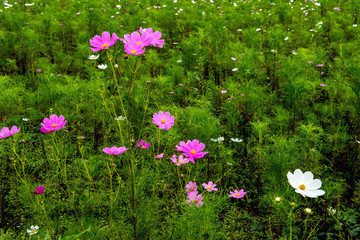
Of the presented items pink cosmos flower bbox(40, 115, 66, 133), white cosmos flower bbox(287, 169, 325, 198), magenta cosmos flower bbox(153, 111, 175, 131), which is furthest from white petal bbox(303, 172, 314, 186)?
pink cosmos flower bbox(40, 115, 66, 133)

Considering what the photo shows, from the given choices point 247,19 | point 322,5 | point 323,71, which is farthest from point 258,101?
point 322,5

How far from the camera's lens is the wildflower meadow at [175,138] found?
162cm

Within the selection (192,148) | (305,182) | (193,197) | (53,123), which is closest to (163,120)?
(192,148)

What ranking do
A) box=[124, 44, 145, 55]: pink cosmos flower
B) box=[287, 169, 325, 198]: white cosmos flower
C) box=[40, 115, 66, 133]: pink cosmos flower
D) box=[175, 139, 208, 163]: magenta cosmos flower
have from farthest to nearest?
1. box=[175, 139, 208, 163]: magenta cosmos flower
2. box=[40, 115, 66, 133]: pink cosmos flower
3. box=[124, 44, 145, 55]: pink cosmos flower
4. box=[287, 169, 325, 198]: white cosmos flower

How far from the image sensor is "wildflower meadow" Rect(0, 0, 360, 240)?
1617mm

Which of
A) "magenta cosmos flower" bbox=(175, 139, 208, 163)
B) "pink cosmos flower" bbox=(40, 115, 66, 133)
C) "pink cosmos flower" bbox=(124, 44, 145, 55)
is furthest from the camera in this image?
"magenta cosmos flower" bbox=(175, 139, 208, 163)

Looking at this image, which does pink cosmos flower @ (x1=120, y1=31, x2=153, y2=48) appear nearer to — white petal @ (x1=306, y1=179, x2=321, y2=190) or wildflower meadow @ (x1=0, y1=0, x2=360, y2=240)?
wildflower meadow @ (x1=0, y1=0, x2=360, y2=240)

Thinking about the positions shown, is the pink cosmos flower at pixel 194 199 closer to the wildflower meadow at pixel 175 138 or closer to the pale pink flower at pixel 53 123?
the wildflower meadow at pixel 175 138

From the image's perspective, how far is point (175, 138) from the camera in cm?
225

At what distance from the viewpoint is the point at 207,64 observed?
3.91m

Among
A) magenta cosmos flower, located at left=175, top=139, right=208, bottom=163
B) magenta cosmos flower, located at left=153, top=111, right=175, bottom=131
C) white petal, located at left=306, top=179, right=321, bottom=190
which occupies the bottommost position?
magenta cosmos flower, located at left=175, top=139, right=208, bottom=163

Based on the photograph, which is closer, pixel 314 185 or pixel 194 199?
pixel 314 185

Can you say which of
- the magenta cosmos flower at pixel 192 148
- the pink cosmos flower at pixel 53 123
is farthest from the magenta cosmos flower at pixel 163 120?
the pink cosmos flower at pixel 53 123

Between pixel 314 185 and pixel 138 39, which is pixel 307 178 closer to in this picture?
pixel 314 185
